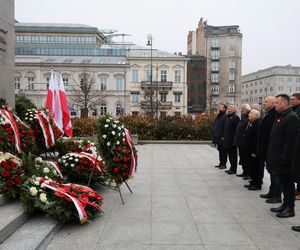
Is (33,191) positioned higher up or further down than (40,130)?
further down

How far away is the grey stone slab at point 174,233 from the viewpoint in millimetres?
4254

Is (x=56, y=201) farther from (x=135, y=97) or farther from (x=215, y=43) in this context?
(x=215, y=43)

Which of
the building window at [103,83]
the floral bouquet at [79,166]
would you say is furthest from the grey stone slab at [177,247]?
the building window at [103,83]

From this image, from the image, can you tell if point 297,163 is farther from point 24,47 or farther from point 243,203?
point 24,47

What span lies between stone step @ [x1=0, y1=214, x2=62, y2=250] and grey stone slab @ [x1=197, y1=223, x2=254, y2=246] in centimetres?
217

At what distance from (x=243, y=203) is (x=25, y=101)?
6.53 m

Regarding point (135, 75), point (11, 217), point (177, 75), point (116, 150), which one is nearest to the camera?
point (11, 217)

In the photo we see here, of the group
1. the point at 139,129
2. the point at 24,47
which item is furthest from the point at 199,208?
the point at 24,47

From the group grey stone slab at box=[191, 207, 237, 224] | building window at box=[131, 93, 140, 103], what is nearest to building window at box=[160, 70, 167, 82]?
building window at box=[131, 93, 140, 103]

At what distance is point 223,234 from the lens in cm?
449

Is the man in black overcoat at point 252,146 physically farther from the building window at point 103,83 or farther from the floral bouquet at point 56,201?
the building window at point 103,83

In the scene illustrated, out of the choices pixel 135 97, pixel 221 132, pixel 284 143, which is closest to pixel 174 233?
pixel 284 143

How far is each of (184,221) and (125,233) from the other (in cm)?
103

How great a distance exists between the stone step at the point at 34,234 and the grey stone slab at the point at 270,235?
2873mm
